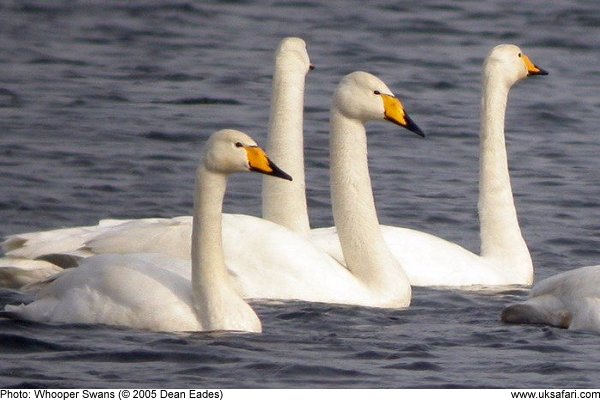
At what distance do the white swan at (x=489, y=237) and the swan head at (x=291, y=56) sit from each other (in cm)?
113

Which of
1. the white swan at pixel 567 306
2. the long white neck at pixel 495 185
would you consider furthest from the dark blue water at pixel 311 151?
the long white neck at pixel 495 185

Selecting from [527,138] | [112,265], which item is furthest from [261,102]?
[112,265]

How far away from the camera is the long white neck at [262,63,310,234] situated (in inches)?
470

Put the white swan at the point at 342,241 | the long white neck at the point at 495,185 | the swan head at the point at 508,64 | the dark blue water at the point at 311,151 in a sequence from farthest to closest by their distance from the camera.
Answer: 1. the swan head at the point at 508,64
2. the long white neck at the point at 495,185
3. the white swan at the point at 342,241
4. the dark blue water at the point at 311,151

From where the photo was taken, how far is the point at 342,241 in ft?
36.8

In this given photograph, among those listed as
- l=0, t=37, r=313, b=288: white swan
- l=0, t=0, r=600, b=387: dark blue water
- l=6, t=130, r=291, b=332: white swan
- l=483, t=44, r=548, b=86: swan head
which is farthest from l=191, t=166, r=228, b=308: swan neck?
l=483, t=44, r=548, b=86: swan head

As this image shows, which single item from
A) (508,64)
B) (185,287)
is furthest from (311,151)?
(185,287)

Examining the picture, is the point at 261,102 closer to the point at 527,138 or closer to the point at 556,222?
the point at 527,138

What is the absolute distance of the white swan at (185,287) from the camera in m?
9.59

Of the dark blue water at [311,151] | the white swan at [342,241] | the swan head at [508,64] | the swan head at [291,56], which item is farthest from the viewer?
the swan head at [508,64]

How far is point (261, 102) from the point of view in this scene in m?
19.6

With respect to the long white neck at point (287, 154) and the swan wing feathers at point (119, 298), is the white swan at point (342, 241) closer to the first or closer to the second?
the long white neck at point (287, 154)

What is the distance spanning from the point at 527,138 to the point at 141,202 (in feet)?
18.3

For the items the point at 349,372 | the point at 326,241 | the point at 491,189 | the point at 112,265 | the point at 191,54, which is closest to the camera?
the point at 349,372
